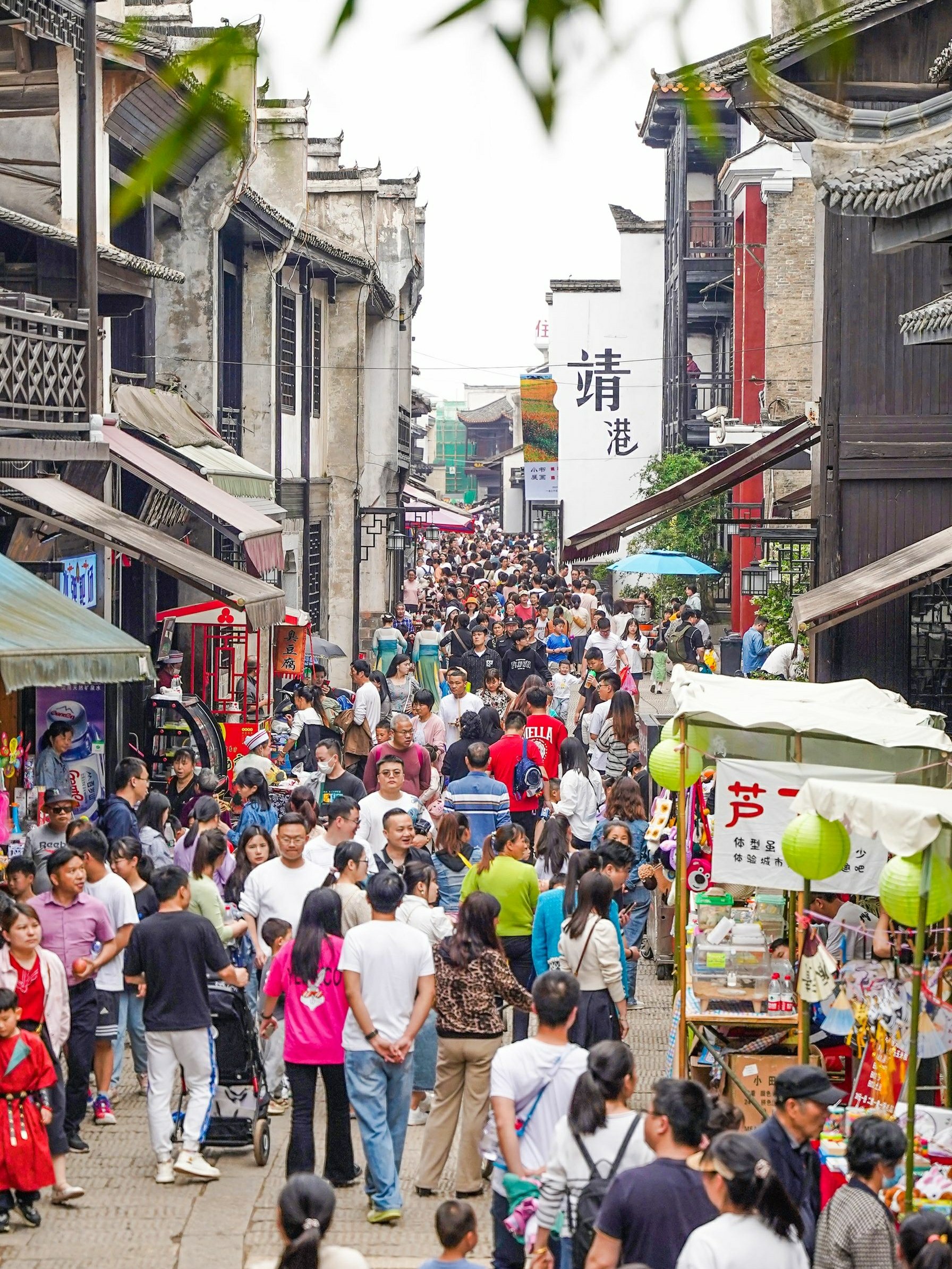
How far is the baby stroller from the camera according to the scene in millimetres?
8648

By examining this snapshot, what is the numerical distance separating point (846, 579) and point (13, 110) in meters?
8.19

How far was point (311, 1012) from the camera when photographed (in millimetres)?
7988

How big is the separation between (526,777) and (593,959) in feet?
14.6

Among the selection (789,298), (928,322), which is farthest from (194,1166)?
(789,298)

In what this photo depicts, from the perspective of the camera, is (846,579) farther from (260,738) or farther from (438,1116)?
(438,1116)

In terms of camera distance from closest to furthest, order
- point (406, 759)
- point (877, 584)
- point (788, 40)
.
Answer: point (788, 40)
point (406, 759)
point (877, 584)

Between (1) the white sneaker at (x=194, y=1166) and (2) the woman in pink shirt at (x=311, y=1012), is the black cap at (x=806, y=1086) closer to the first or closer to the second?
(2) the woman in pink shirt at (x=311, y=1012)

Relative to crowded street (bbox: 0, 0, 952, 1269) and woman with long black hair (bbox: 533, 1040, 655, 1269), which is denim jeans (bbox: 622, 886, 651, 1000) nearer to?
crowded street (bbox: 0, 0, 952, 1269)

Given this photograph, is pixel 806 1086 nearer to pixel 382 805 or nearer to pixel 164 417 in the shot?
pixel 382 805

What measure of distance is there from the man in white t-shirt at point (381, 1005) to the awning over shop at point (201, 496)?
27.2 ft

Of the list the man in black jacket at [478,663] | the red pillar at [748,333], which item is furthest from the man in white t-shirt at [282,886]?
the red pillar at [748,333]

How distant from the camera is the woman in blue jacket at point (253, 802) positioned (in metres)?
11.3

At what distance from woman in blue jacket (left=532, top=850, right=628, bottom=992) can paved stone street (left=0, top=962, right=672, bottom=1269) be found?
4.01 feet

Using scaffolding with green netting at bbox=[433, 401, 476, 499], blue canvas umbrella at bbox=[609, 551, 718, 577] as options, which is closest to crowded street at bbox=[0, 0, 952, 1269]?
blue canvas umbrella at bbox=[609, 551, 718, 577]
